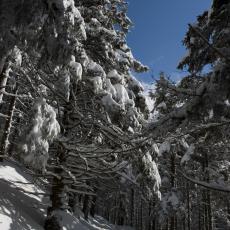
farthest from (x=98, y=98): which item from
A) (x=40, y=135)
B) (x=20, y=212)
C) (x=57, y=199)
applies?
(x=20, y=212)

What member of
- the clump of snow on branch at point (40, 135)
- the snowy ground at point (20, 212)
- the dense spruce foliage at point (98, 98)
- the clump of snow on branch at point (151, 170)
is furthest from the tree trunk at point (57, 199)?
the clump of snow on branch at point (151, 170)

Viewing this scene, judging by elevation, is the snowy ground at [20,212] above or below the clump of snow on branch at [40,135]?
below

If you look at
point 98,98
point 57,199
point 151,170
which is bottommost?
point 57,199

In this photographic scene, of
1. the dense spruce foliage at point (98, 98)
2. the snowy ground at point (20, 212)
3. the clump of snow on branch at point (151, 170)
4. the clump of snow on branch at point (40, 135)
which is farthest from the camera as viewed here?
the clump of snow on branch at point (151, 170)

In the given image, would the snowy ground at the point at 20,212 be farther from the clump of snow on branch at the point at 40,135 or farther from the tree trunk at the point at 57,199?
the clump of snow on branch at the point at 40,135

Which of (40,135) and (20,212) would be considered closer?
(40,135)

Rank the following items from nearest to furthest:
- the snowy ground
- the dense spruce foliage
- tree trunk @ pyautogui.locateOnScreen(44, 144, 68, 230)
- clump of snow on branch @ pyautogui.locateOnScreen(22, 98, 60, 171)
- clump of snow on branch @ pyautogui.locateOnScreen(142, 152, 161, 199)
→ the dense spruce foliage, clump of snow on branch @ pyautogui.locateOnScreen(22, 98, 60, 171), the snowy ground, tree trunk @ pyautogui.locateOnScreen(44, 144, 68, 230), clump of snow on branch @ pyautogui.locateOnScreen(142, 152, 161, 199)

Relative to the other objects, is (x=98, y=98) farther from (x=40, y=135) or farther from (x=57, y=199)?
(x=57, y=199)

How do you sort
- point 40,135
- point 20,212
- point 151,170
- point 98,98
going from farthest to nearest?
point 151,170
point 98,98
point 20,212
point 40,135

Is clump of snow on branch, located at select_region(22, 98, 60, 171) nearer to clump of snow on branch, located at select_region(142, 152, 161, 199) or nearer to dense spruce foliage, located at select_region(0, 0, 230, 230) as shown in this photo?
dense spruce foliage, located at select_region(0, 0, 230, 230)

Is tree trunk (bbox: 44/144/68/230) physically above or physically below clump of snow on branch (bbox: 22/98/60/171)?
below

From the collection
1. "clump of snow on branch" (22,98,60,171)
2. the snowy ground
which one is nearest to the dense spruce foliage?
"clump of snow on branch" (22,98,60,171)

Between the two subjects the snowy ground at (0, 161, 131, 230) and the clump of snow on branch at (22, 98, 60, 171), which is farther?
the snowy ground at (0, 161, 131, 230)

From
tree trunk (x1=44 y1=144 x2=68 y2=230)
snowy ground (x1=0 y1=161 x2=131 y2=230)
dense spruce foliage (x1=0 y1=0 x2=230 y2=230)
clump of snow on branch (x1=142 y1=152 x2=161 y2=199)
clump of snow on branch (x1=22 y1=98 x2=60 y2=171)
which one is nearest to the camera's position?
dense spruce foliage (x1=0 y1=0 x2=230 y2=230)
